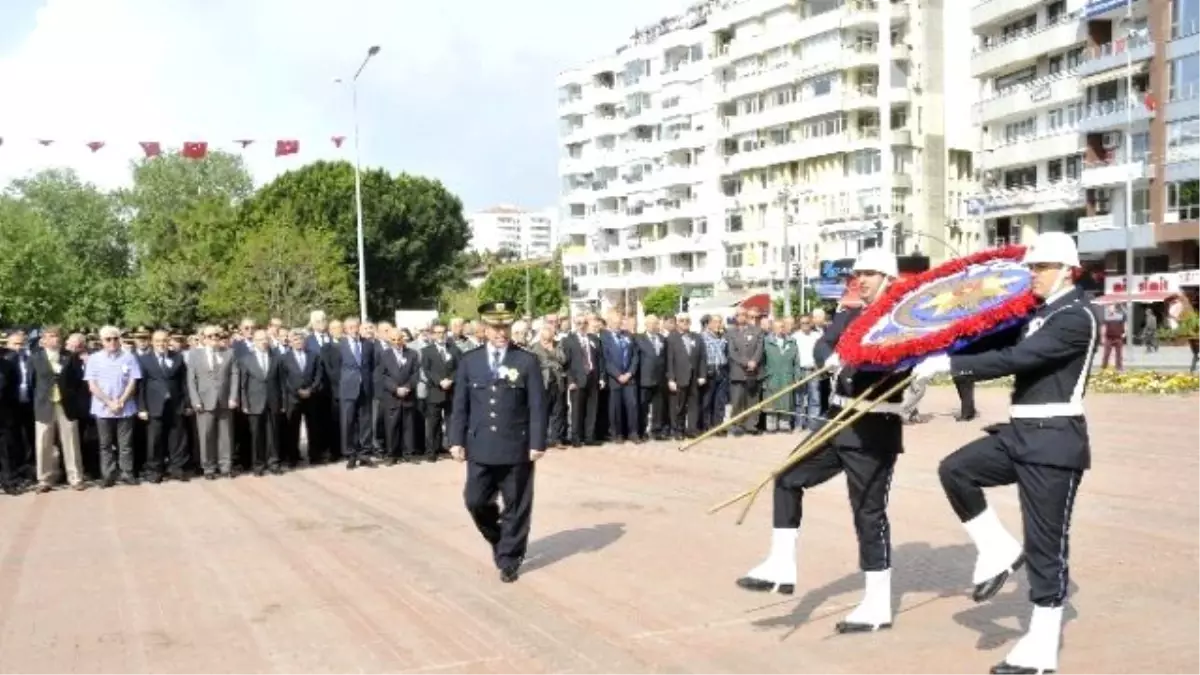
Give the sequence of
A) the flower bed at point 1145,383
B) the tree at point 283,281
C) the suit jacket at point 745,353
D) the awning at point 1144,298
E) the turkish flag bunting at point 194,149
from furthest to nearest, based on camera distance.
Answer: the awning at point 1144,298
the tree at point 283,281
the turkish flag bunting at point 194,149
the flower bed at point 1145,383
the suit jacket at point 745,353

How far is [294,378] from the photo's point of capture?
15.8 metres

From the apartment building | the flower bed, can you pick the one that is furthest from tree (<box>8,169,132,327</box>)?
the flower bed

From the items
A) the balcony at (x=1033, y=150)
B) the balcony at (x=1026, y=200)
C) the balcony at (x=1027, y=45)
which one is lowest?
the balcony at (x=1026, y=200)

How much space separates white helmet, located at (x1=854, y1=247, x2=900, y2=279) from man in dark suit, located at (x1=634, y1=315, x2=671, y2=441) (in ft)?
34.4

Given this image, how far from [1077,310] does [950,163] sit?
225 ft

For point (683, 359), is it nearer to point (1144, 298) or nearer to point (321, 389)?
point (321, 389)

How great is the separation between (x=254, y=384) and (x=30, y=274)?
5379 centimetres

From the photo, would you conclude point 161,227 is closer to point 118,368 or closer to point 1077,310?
point 118,368

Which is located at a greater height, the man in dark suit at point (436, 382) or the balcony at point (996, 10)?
the balcony at point (996, 10)

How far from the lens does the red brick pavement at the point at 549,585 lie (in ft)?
22.1

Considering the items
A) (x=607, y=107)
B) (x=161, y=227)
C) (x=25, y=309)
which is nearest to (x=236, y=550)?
(x=25, y=309)

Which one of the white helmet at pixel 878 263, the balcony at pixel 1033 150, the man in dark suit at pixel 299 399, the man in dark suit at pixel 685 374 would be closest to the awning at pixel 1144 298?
the balcony at pixel 1033 150

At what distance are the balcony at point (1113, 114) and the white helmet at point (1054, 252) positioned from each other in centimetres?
5209

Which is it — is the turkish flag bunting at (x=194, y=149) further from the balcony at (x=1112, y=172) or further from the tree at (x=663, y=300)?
the tree at (x=663, y=300)
